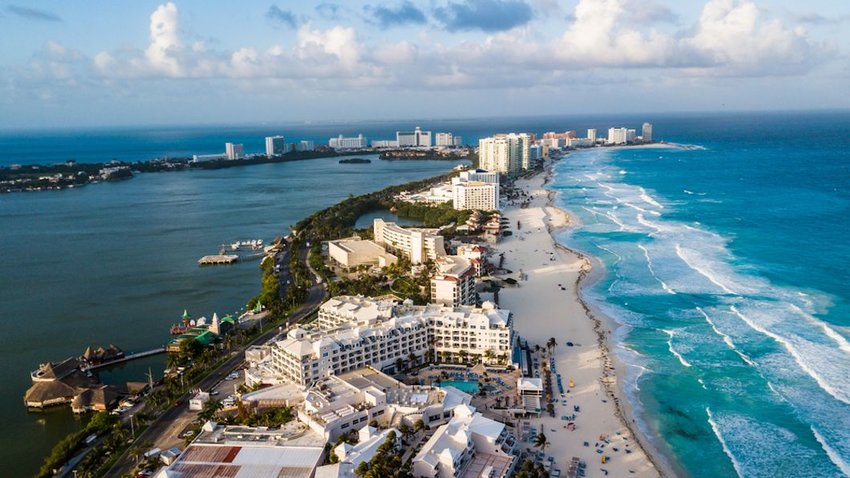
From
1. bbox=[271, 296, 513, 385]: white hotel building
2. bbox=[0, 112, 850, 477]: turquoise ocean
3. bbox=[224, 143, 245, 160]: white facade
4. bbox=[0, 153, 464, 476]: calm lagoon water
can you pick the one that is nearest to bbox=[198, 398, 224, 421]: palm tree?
bbox=[271, 296, 513, 385]: white hotel building

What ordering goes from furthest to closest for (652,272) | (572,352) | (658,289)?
(652,272)
(658,289)
(572,352)

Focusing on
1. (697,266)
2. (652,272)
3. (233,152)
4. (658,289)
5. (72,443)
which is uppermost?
(233,152)

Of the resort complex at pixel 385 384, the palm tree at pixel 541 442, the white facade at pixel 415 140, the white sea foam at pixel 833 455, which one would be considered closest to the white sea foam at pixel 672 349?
the resort complex at pixel 385 384

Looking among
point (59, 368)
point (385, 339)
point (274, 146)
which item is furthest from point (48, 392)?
point (274, 146)

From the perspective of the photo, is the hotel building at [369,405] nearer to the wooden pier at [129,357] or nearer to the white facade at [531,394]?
the white facade at [531,394]

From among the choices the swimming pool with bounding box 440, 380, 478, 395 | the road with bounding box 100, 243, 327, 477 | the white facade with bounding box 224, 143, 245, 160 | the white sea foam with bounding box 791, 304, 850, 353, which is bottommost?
the road with bounding box 100, 243, 327, 477

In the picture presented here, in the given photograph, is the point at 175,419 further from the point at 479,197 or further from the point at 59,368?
the point at 479,197

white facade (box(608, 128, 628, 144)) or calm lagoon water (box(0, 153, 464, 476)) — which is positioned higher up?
white facade (box(608, 128, 628, 144))

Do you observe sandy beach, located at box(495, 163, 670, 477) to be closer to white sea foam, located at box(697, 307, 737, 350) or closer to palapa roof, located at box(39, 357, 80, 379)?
white sea foam, located at box(697, 307, 737, 350)
